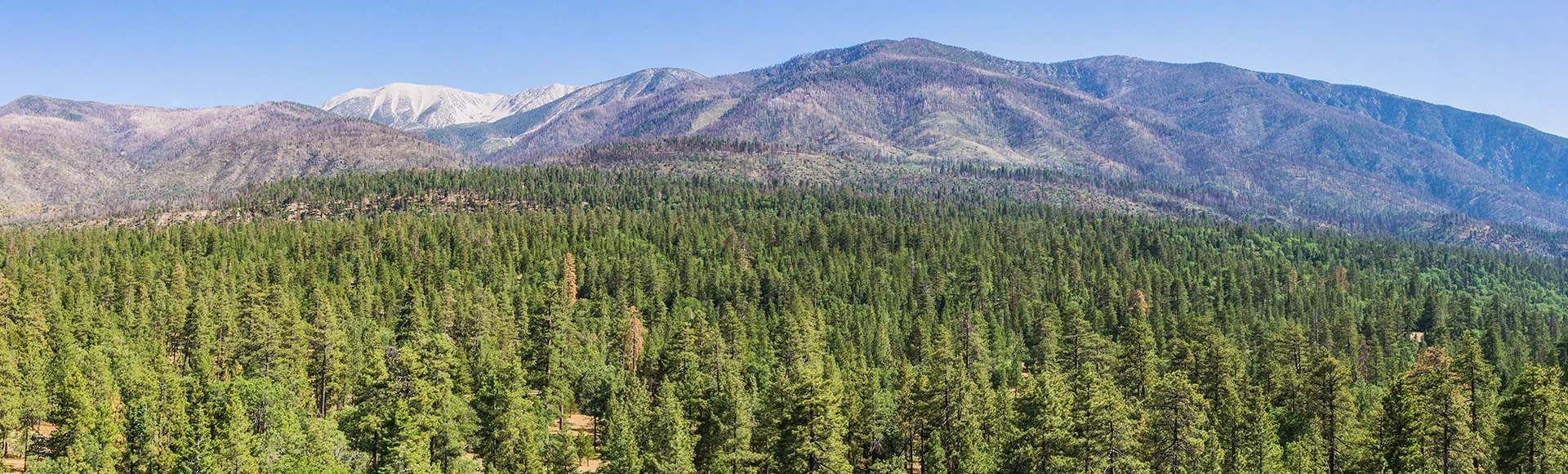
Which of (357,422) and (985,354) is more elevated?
(357,422)

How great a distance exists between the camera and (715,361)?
82438 mm

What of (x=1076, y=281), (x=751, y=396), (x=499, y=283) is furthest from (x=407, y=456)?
(x=1076, y=281)

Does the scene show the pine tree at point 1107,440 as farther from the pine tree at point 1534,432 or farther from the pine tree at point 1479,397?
the pine tree at point 1479,397

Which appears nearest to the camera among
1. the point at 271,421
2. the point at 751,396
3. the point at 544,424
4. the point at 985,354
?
the point at 271,421

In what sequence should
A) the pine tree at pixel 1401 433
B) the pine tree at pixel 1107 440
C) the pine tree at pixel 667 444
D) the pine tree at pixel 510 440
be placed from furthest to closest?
the pine tree at pixel 510 440
the pine tree at pixel 667 444
the pine tree at pixel 1401 433
the pine tree at pixel 1107 440

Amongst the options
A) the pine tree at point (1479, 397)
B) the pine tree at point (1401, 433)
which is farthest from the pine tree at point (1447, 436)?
the pine tree at point (1479, 397)

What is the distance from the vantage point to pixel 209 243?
15675 centimetres

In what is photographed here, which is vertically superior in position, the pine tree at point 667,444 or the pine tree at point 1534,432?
the pine tree at point 1534,432

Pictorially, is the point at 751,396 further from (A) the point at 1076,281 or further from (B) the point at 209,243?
(B) the point at 209,243

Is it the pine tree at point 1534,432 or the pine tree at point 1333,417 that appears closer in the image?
the pine tree at point 1534,432

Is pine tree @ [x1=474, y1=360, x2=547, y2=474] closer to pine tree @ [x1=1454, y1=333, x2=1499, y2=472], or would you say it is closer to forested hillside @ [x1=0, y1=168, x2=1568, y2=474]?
forested hillside @ [x1=0, y1=168, x2=1568, y2=474]

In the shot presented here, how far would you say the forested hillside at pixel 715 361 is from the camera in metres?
51.6

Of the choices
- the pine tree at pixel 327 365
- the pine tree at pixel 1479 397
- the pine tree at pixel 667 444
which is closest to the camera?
the pine tree at pixel 667 444

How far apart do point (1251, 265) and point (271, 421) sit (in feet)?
572
